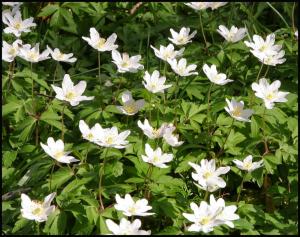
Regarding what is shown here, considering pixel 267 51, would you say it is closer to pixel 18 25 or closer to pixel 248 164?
pixel 248 164

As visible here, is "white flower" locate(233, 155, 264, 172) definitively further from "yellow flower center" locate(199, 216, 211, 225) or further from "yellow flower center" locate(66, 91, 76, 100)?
"yellow flower center" locate(66, 91, 76, 100)

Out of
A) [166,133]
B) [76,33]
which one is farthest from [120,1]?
[166,133]

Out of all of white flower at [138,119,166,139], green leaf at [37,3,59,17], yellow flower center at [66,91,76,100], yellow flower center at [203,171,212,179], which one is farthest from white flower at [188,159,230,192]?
green leaf at [37,3,59,17]

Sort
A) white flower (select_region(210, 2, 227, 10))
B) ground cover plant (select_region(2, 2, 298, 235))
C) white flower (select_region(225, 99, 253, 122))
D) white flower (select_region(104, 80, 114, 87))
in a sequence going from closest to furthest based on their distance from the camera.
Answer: ground cover plant (select_region(2, 2, 298, 235)) < white flower (select_region(225, 99, 253, 122)) < white flower (select_region(104, 80, 114, 87)) < white flower (select_region(210, 2, 227, 10))

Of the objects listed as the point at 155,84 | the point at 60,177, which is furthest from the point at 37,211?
the point at 155,84

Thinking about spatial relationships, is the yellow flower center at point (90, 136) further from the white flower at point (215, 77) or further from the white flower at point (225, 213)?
the white flower at point (215, 77)

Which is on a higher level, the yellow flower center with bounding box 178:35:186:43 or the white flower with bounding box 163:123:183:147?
the white flower with bounding box 163:123:183:147
